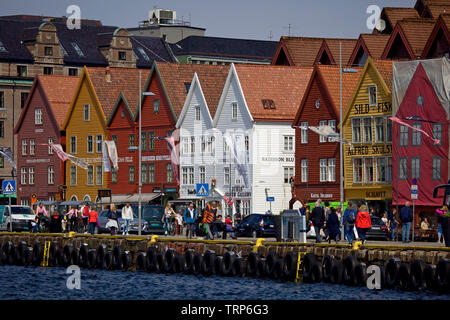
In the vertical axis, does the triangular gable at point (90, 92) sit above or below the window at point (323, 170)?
above

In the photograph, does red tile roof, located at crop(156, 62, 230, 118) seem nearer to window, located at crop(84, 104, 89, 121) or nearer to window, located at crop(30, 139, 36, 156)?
window, located at crop(84, 104, 89, 121)

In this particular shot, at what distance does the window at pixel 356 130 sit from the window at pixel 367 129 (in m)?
0.69

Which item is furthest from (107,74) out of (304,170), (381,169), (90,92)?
(381,169)

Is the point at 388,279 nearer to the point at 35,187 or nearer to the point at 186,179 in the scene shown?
the point at 186,179

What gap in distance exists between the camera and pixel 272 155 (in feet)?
320

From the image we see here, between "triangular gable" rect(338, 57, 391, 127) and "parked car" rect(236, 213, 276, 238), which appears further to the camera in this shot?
"triangular gable" rect(338, 57, 391, 127)

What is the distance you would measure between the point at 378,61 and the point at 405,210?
100 feet

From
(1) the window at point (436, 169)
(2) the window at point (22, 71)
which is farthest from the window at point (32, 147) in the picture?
(1) the window at point (436, 169)

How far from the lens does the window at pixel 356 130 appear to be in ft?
294

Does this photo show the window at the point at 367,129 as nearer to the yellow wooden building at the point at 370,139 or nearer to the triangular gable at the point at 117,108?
the yellow wooden building at the point at 370,139

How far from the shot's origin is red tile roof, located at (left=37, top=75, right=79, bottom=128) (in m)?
124

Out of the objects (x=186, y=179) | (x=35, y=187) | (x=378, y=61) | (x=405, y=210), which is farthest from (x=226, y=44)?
(x=405, y=210)

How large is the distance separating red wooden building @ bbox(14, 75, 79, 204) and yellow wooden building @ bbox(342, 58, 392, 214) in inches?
1596

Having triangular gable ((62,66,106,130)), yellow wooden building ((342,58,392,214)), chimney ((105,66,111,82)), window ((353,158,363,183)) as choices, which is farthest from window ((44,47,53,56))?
window ((353,158,363,183))
